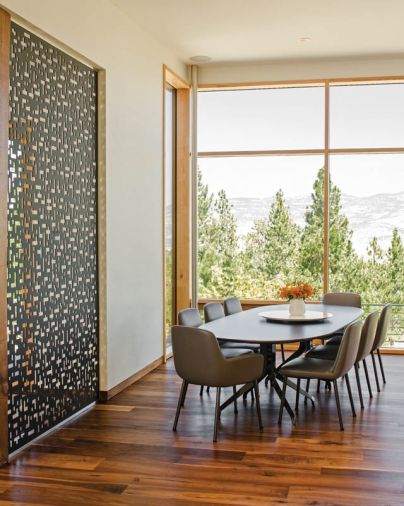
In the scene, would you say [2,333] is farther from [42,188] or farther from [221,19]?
[221,19]

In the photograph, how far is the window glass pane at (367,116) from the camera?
8.01m

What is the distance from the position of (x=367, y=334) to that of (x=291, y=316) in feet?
2.24

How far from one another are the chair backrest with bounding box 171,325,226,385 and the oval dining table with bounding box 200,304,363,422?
0.17m

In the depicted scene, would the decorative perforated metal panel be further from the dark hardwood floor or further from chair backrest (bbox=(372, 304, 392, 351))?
chair backrest (bbox=(372, 304, 392, 351))

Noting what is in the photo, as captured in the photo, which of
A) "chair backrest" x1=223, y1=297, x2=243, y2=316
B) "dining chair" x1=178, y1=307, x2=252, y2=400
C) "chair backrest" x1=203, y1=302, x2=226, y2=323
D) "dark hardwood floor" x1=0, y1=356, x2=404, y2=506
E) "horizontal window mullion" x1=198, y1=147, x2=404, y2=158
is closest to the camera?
"dark hardwood floor" x1=0, y1=356, x2=404, y2=506

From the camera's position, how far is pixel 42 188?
4.75 meters

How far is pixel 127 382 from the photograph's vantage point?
20.7 ft

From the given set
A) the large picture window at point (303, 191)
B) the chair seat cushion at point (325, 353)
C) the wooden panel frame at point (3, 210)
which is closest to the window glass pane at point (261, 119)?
the large picture window at point (303, 191)

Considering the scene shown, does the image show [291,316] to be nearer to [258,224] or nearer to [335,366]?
[335,366]

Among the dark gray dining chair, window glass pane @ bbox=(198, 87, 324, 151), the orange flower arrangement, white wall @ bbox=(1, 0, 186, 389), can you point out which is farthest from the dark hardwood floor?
window glass pane @ bbox=(198, 87, 324, 151)

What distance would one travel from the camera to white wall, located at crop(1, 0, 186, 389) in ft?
18.4

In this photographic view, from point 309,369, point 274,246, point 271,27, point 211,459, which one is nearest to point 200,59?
point 271,27

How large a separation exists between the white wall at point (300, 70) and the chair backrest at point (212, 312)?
3386 mm

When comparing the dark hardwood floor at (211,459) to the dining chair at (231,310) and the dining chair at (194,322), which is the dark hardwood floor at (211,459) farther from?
the dining chair at (231,310)
